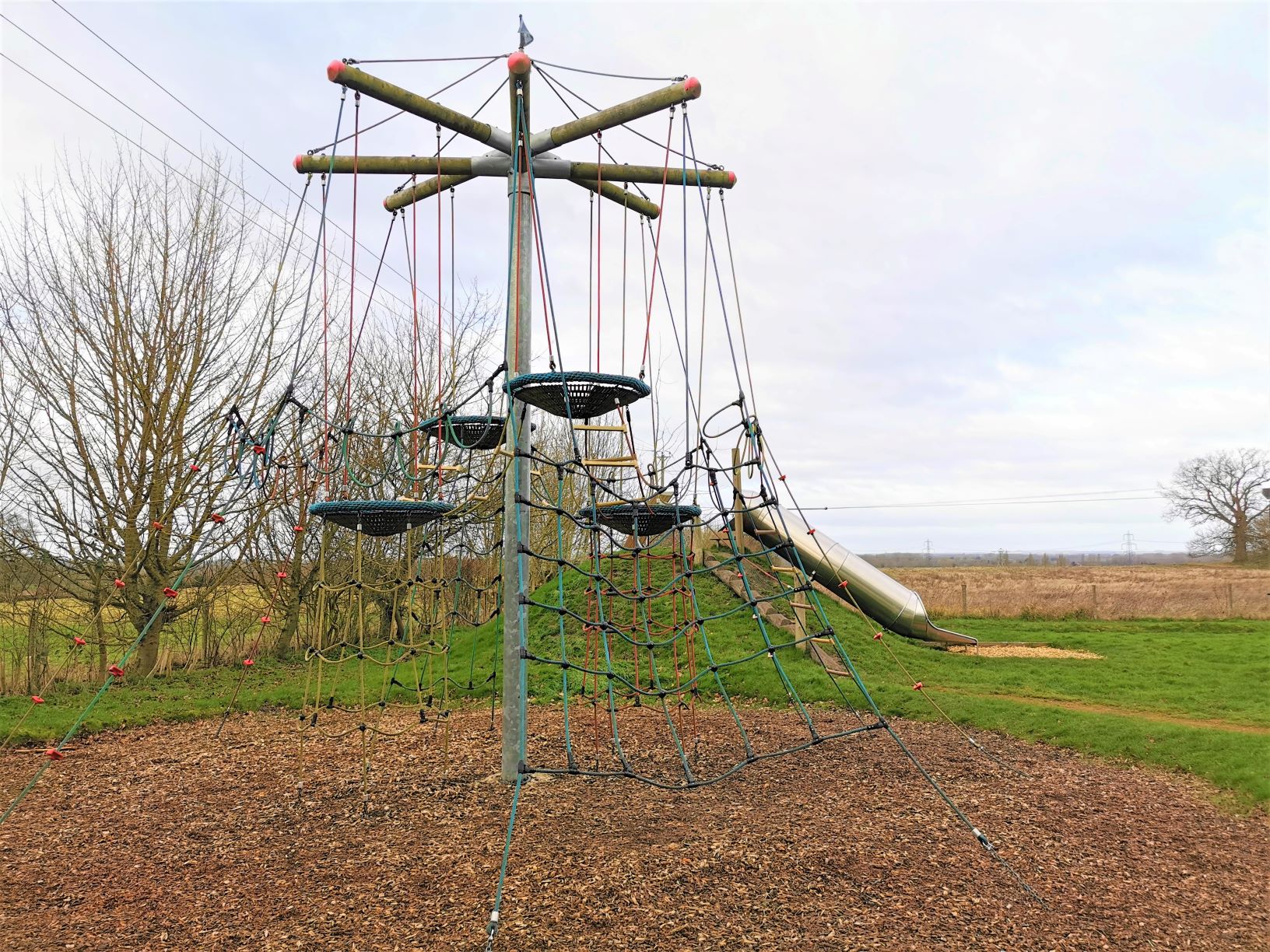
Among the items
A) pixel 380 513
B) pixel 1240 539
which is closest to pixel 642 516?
pixel 380 513

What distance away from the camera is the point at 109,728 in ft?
22.8

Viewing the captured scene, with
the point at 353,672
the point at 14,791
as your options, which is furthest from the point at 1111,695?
the point at 14,791

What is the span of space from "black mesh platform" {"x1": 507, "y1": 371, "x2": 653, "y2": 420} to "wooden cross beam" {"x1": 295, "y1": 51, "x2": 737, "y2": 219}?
54.6 inches

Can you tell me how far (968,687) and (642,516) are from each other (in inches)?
223

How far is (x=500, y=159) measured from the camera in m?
5.11

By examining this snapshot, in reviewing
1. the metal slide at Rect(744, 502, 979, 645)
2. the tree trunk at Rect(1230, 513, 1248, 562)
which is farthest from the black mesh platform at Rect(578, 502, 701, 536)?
the tree trunk at Rect(1230, 513, 1248, 562)

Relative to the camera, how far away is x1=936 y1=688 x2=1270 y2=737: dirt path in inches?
275

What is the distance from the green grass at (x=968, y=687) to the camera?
6.18 meters

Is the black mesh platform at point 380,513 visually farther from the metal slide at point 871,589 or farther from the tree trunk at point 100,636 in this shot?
the metal slide at point 871,589

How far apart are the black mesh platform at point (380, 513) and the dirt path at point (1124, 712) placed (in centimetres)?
618

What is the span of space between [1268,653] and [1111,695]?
16.9 ft

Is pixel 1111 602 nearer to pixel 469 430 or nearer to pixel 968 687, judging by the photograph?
pixel 968 687

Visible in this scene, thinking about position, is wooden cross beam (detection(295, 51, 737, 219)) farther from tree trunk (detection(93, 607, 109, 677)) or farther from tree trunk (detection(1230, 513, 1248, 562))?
tree trunk (detection(1230, 513, 1248, 562))

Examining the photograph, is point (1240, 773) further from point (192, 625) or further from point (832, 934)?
point (192, 625)
